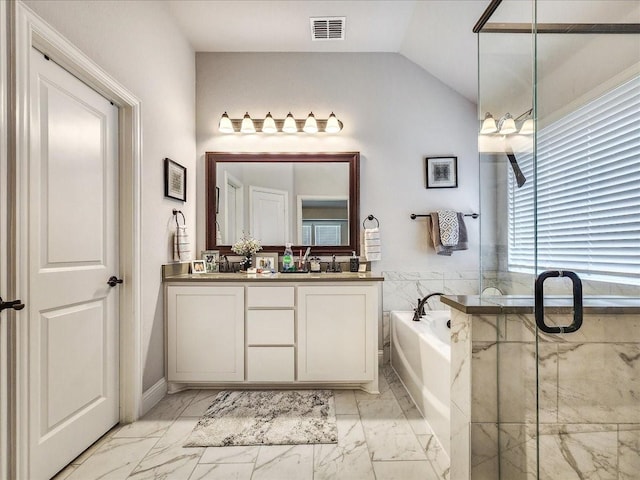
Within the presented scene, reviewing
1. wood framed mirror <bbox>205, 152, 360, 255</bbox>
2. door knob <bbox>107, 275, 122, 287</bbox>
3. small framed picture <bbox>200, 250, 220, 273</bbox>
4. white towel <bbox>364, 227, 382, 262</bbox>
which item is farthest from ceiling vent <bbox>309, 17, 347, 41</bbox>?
door knob <bbox>107, 275, 122, 287</bbox>

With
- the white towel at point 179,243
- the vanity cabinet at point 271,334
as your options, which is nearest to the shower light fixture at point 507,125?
the vanity cabinet at point 271,334

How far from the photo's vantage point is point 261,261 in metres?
3.15

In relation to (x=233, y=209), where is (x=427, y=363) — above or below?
below

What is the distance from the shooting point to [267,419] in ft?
7.23

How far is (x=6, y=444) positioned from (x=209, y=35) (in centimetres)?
298

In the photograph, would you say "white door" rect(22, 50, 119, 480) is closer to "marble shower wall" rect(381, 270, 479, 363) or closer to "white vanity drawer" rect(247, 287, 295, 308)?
"white vanity drawer" rect(247, 287, 295, 308)

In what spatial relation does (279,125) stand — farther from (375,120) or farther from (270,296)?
(270,296)

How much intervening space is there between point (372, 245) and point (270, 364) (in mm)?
1270

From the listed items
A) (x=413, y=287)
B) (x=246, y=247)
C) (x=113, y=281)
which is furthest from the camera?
(x=413, y=287)

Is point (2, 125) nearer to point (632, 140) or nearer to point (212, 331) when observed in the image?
point (212, 331)

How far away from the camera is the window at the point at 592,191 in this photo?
117 centimetres

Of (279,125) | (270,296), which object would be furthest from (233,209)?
(270,296)

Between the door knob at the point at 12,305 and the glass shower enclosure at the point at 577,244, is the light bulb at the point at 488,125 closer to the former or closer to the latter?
the glass shower enclosure at the point at 577,244

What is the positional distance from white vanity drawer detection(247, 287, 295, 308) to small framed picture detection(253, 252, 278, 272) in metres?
0.47
